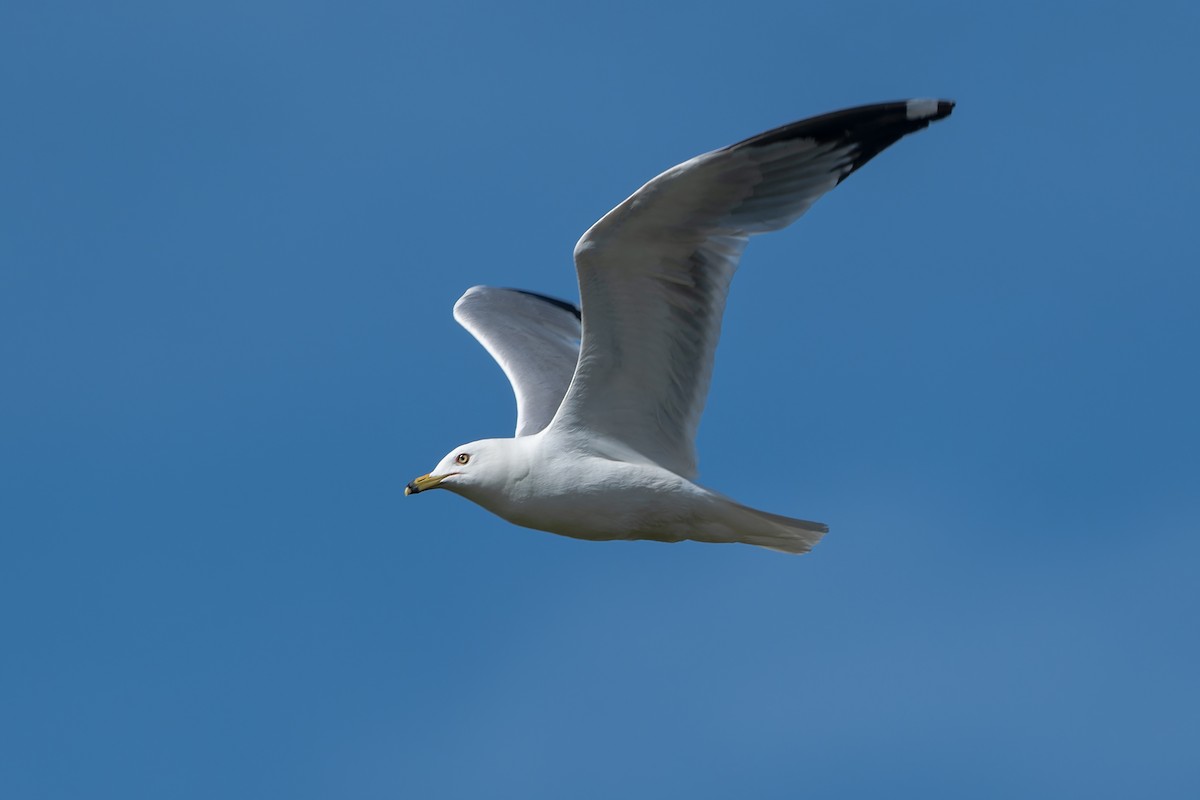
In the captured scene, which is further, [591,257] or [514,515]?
[514,515]

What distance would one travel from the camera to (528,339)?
15891mm

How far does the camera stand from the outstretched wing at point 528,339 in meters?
14.7

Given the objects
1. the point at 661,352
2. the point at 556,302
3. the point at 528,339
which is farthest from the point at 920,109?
the point at 556,302

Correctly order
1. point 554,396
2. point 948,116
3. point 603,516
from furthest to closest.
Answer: point 554,396
point 603,516
point 948,116

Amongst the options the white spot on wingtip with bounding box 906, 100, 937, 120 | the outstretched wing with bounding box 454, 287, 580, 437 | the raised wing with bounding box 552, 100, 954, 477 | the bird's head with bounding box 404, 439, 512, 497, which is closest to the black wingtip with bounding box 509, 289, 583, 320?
the outstretched wing with bounding box 454, 287, 580, 437

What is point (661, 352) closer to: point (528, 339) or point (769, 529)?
point (769, 529)

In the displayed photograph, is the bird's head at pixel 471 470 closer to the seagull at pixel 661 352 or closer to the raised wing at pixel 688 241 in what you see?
the seagull at pixel 661 352

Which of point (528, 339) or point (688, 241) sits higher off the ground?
point (528, 339)

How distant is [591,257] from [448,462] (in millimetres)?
2047

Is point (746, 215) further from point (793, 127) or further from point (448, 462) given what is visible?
point (448, 462)

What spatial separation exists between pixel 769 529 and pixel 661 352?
1366mm

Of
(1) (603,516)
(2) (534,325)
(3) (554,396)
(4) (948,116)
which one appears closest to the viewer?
(4) (948,116)

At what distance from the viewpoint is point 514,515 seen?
42.1 feet

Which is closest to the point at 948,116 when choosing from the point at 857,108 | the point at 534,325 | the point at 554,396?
the point at 857,108
